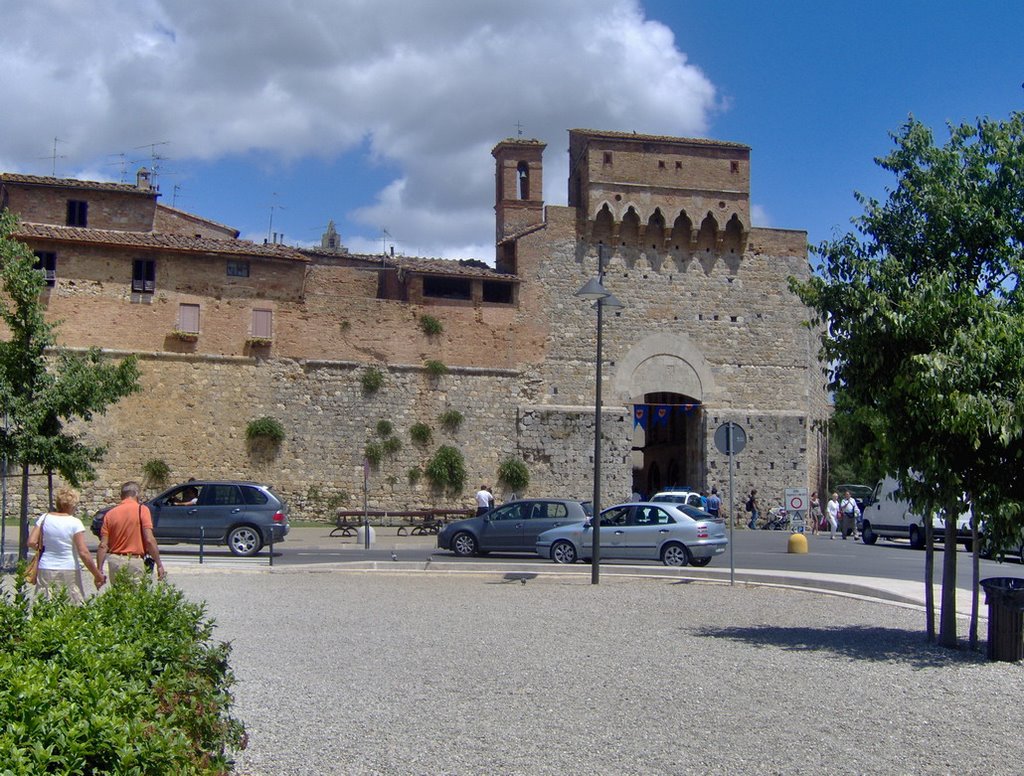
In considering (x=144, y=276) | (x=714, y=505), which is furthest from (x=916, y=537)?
(x=144, y=276)

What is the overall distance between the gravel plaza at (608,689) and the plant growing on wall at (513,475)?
2184cm

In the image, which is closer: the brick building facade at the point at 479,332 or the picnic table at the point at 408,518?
the picnic table at the point at 408,518

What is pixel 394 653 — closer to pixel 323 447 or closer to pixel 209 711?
pixel 209 711

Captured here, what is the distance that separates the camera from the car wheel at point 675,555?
20.5 meters

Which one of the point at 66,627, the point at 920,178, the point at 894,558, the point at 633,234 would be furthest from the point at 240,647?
the point at 633,234

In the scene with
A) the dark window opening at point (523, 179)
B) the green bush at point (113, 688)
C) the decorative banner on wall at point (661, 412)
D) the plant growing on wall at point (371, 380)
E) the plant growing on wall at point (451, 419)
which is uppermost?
the dark window opening at point (523, 179)

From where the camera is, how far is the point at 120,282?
110 ft

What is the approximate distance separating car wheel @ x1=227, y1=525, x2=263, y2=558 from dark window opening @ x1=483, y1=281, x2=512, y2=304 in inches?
Answer: 651

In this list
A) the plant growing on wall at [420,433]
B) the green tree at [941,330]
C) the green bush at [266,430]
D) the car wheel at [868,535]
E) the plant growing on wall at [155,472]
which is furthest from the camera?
the plant growing on wall at [420,433]

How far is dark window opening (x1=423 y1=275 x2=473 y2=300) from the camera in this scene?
37281mm

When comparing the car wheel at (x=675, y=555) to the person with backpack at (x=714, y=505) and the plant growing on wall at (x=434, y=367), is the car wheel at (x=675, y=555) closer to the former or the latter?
the person with backpack at (x=714, y=505)

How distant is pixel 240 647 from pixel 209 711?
593 centimetres

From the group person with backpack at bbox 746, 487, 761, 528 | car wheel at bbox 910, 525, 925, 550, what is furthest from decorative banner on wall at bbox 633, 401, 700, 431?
car wheel at bbox 910, 525, 925, 550

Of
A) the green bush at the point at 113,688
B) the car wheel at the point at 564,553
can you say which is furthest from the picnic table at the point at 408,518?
the green bush at the point at 113,688
